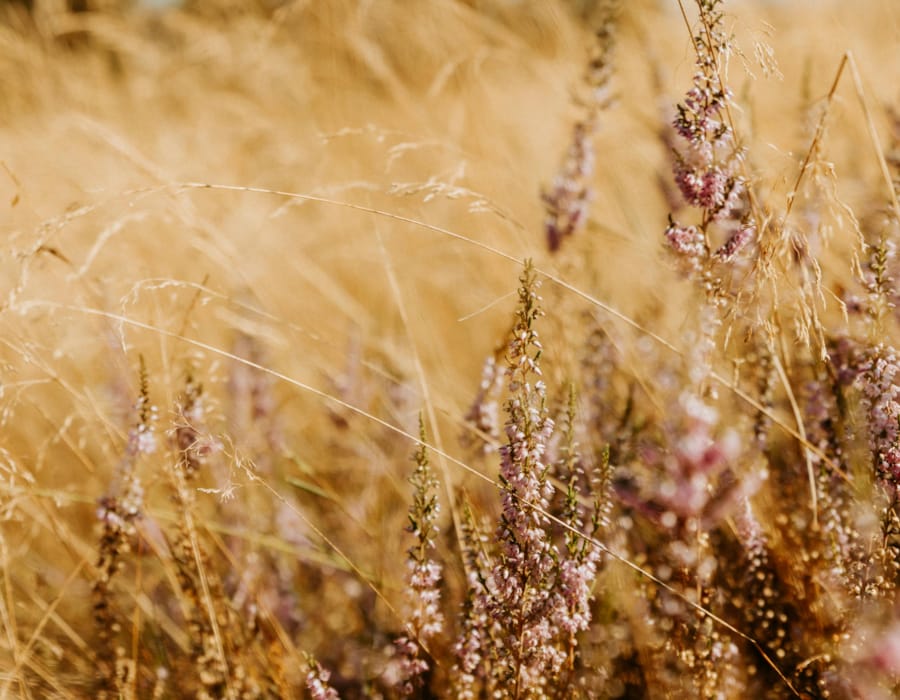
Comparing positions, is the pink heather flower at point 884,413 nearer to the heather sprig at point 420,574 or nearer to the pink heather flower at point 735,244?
the pink heather flower at point 735,244

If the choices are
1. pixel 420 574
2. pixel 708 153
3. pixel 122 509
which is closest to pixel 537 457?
pixel 420 574

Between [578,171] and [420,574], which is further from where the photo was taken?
[578,171]

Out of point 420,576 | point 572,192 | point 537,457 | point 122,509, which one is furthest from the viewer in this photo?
point 572,192

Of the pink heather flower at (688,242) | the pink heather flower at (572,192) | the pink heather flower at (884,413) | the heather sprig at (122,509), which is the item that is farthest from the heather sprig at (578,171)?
the heather sprig at (122,509)

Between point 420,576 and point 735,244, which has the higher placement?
point 735,244

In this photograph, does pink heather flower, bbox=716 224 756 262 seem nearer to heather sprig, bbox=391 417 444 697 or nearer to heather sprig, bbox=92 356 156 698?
heather sprig, bbox=391 417 444 697

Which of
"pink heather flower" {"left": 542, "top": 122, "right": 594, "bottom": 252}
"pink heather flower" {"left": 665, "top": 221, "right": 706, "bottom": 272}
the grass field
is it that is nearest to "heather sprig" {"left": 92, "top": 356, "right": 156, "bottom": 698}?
the grass field

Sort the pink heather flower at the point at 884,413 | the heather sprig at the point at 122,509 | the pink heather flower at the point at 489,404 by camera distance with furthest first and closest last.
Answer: the pink heather flower at the point at 489,404 < the heather sprig at the point at 122,509 < the pink heather flower at the point at 884,413

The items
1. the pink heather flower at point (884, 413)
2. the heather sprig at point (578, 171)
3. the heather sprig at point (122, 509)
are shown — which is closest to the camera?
the pink heather flower at point (884, 413)

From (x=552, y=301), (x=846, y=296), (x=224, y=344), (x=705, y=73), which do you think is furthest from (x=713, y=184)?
(x=224, y=344)

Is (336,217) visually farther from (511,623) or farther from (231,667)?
(511,623)

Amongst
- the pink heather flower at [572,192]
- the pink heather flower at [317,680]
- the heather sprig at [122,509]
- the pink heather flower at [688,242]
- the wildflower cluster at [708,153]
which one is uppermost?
the pink heather flower at [572,192]

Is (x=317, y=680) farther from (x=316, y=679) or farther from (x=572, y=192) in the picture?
(x=572, y=192)

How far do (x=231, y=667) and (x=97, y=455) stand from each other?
6.00 ft
